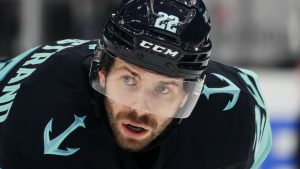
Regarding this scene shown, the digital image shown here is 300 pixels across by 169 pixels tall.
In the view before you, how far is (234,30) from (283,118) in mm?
595

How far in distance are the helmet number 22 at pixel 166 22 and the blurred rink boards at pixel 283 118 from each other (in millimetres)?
2435

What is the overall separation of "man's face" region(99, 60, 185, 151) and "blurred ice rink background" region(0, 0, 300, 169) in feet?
8.20

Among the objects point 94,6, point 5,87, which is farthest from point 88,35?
point 5,87

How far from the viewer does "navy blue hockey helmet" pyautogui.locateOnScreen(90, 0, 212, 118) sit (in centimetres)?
162

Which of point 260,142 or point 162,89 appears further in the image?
point 260,142

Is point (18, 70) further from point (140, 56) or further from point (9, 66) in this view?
point (140, 56)

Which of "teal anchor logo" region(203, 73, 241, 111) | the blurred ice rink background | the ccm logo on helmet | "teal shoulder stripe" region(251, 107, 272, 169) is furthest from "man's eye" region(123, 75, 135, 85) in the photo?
the blurred ice rink background

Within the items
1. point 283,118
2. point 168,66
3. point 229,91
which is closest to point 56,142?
point 168,66

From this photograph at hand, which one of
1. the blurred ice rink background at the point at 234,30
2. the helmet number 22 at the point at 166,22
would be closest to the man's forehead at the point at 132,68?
the helmet number 22 at the point at 166,22

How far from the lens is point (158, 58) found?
1635 mm

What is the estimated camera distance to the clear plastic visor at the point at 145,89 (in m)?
1.69

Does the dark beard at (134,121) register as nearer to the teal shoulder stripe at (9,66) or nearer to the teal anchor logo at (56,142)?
the teal anchor logo at (56,142)

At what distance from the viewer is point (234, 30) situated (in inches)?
171

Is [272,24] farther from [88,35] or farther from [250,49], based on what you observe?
[88,35]
